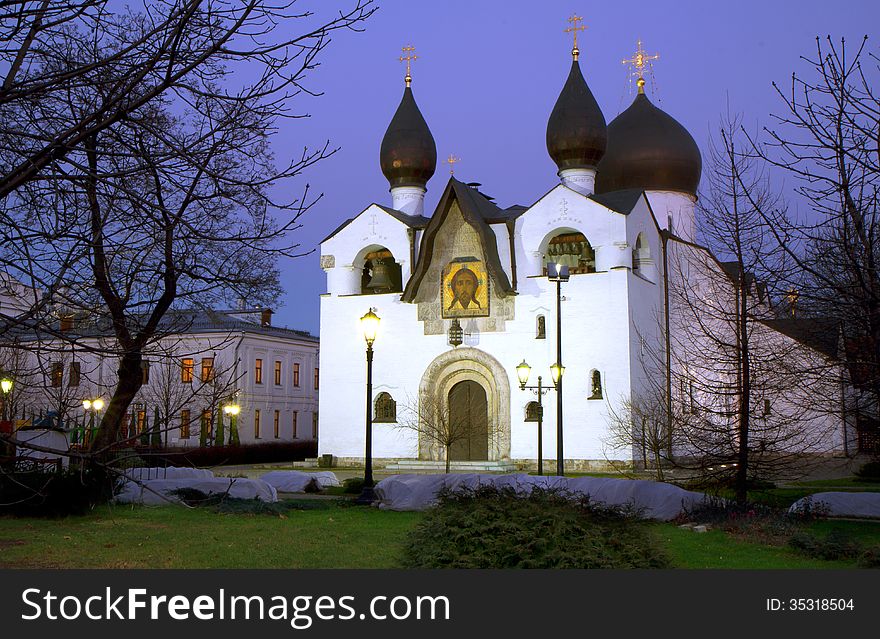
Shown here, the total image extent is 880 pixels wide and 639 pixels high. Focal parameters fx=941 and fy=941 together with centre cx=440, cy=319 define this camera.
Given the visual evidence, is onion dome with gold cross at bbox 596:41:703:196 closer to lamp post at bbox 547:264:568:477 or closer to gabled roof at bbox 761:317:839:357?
lamp post at bbox 547:264:568:477

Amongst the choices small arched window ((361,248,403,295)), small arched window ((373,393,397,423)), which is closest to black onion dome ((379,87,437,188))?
small arched window ((361,248,403,295))

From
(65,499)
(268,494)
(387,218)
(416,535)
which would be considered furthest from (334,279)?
(416,535)

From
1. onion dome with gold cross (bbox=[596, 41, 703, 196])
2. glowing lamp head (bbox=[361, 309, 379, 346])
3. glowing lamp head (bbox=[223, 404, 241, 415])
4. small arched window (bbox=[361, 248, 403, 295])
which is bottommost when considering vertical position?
glowing lamp head (bbox=[223, 404, 241, 415])

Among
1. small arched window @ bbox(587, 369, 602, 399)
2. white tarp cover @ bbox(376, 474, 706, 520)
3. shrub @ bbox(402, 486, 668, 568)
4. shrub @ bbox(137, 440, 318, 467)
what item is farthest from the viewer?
shrub @ bbox(137, 440, 318, 467)

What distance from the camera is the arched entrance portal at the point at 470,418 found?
3375cm

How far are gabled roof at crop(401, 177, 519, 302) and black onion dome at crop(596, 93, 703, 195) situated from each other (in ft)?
18.5

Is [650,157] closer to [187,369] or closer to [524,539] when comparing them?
[524,539]

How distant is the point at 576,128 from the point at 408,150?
7004 millimetres

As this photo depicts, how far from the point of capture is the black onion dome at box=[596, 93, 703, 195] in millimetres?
37906

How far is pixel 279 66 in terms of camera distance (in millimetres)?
5844

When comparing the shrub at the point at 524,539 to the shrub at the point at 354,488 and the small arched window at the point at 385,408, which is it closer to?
the shrub at the point at 354,488

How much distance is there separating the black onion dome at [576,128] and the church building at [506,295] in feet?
0.18

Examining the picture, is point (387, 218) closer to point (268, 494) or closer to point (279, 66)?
point (268, 494)

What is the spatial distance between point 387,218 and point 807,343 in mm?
24213
